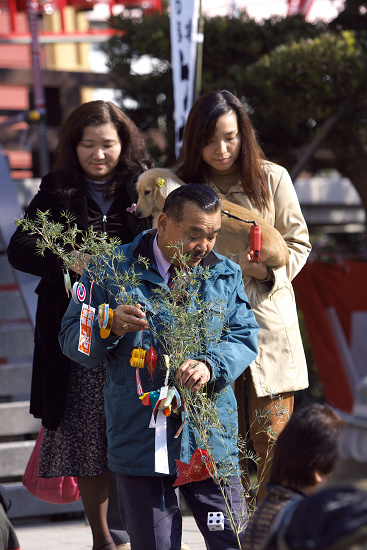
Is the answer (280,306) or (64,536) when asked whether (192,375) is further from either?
(64,536)

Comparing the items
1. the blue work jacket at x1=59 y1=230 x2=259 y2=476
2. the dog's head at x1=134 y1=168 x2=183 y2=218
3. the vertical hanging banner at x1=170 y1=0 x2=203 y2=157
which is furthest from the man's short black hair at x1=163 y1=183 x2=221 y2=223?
the vertical hanging banner at x1=170 y1=0 x2=203 y2=157

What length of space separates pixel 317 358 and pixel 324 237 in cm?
338

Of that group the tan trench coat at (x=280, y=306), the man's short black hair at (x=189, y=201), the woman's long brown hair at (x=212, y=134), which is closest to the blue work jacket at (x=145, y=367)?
the man's short black hair at (x=189, y=201)

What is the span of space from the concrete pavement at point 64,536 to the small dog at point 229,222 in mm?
1797

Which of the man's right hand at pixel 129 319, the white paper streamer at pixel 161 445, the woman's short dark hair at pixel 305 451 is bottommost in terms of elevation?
the white paper streamer at pixel 161 445

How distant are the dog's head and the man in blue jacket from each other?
0.79m

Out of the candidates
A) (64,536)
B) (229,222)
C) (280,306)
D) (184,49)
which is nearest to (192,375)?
(280,306)

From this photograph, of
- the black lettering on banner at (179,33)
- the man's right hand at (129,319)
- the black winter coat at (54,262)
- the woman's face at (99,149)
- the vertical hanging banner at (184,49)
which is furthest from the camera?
the black lettering on banner at (179,33)

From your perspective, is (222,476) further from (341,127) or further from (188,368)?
(341,127)

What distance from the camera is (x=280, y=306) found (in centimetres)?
349

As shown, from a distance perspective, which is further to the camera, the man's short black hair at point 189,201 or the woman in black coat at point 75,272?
the woman in black coat at point 75,272

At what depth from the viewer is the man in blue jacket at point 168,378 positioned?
2.77 m

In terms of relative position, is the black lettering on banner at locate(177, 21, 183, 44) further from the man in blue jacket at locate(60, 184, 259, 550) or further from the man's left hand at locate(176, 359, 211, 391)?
the man's left hand at locate(176, 359, 211, 391)

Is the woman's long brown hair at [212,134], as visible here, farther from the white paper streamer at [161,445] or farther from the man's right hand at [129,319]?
the white paper streamer at [161,445]
